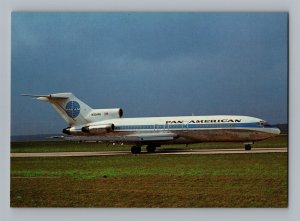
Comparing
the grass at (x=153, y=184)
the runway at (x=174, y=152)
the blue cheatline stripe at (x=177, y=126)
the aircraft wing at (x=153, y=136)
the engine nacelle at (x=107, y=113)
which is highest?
the engine nacelle at (x=107, y=113)

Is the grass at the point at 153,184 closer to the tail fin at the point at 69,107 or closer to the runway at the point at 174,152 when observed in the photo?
the runway at the point at 174,152

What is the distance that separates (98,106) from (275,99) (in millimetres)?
1959

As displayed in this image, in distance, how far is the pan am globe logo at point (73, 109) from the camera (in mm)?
6352

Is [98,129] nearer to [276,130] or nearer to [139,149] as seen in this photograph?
[139,149]

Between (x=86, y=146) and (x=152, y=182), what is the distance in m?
1.13

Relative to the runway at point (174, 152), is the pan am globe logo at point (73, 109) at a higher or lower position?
higher

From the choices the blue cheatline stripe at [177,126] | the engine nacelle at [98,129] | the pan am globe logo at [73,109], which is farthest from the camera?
the blue cheatline stripe at [177,126]

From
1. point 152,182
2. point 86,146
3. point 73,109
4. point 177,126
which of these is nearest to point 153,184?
point 152,182

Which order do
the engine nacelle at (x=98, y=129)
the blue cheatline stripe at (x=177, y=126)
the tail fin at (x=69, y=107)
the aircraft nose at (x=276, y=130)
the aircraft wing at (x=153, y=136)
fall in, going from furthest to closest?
the aircraft wing at (x=153, y=136) → the blue cheatline stripe at (x=177, y=126) → the engine nacelle at (x=98, y=129) → the tail fin at (x=69, y=107) → the aircraft nose at (x=276, y=130)

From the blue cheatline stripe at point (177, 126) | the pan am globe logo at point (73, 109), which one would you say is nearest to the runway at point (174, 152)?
the blue cheatline stripe at point (177, 126)

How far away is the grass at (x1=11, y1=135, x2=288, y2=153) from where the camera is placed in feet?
19.5

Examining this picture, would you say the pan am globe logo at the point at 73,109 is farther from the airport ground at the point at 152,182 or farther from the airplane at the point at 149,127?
the airport ground at the point at 152,182

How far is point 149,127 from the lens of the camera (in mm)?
7758

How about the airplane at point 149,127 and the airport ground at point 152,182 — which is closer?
the airport ground at point 152,182
